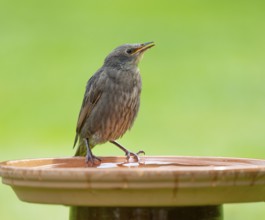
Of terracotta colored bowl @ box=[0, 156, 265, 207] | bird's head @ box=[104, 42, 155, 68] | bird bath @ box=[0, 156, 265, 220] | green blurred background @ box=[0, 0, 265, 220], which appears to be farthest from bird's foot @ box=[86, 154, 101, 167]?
green blurred background @ box=[0, 0, 265, 220]

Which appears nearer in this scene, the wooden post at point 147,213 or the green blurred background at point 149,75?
the wooden post at point 147,213

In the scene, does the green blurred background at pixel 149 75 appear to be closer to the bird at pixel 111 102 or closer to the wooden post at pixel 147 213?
the bird at pixel 111 102

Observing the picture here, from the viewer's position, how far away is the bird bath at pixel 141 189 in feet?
12.9

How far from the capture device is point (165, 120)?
1437cm

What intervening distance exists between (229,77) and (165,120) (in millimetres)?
3202

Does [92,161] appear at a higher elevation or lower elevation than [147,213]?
higher

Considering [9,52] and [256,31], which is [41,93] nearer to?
[9,52]

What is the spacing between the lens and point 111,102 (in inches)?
264

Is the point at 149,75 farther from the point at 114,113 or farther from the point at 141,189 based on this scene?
the point at 141,189

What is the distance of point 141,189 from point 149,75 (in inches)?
526

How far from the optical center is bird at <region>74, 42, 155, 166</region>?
6.70 metres

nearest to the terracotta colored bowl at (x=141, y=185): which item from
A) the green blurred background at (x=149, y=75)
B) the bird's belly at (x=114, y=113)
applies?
the bird's belly at (x=114, y=113)

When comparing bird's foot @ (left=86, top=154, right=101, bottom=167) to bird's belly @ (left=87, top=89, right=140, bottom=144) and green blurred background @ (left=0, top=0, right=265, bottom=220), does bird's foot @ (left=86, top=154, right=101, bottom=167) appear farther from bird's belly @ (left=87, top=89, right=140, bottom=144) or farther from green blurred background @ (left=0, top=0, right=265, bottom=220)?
green blurred background @ (left=0, top=0, right=265, bottom=220)

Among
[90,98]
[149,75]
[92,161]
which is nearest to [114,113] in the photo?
[90,98]
